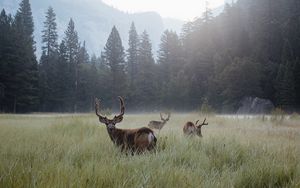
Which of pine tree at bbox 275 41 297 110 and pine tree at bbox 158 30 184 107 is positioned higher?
pine tree at bbox 158 30 184 107

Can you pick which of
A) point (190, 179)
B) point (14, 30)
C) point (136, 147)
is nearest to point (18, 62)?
point (14, 30)

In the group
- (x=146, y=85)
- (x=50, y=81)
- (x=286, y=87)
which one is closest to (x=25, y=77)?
(x=50, y=81)

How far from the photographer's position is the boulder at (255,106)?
1559 inches

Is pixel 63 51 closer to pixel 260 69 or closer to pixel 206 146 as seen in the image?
pixel 260 69

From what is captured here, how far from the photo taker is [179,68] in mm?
57938

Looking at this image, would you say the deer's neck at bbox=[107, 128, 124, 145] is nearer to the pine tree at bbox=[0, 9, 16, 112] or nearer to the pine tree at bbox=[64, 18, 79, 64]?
the pine tree at bbox=[0, 9, 16, 112]

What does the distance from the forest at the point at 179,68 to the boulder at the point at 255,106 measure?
1441 millimetres

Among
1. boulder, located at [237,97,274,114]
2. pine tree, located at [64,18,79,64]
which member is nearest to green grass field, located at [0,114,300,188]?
boulder, located at [237,97,274,114]

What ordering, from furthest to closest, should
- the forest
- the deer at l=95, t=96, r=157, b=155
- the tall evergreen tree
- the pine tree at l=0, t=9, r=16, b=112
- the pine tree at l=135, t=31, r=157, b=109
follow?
the tall evergreen tree < the pine tree at l=135, t=31, r=157, b=109 < the pine tree at l=0, t=9, r=16, b=112 < the forest < the deer at l=95, t=96, r=157, b=155

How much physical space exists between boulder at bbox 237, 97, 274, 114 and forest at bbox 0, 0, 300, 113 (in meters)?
1.44

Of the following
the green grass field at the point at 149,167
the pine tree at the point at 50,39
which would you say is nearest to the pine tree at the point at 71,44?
the pine tree at the point at 50,39

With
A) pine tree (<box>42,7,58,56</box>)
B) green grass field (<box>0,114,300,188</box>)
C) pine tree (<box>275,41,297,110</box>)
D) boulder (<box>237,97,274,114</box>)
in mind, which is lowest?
green grass field (<box>0,114,300,188</box>)

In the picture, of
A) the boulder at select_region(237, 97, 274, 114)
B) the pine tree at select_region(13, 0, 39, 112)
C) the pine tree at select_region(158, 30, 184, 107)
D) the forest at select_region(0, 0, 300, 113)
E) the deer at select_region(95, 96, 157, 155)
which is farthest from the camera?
the pine tree at select_region(158, 30, 184, 107)

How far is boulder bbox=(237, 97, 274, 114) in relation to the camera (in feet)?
130
